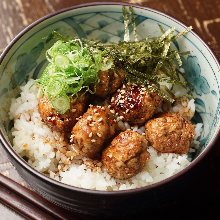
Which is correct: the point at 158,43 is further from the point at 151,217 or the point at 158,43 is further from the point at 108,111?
the point at 151,217

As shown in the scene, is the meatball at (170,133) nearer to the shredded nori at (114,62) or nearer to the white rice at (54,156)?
the white rice at (54,156)

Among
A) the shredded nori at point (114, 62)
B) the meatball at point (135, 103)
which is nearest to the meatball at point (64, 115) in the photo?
the shredded nori at point (114, 62)

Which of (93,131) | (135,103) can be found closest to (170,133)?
(135,103)

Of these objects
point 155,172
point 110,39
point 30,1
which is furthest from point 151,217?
point 30,1

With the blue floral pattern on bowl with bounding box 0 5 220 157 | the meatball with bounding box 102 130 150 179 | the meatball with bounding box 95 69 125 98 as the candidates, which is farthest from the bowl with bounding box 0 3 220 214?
the meatball with bounding box 95 69 125 98

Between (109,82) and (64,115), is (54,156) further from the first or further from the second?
(109,82)

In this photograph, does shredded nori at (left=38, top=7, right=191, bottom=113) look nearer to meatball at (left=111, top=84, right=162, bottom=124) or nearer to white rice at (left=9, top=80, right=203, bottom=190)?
meatball at (left=111, top=84, right=162, bottom=124)
